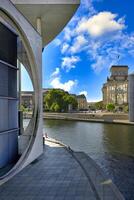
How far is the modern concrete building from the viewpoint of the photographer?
9.62m

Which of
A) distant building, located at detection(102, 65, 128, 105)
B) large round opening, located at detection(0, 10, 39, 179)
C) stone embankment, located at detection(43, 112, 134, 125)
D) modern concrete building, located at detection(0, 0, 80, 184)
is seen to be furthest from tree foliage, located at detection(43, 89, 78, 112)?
large round opening, located at detection(0, 10, 39, 179)

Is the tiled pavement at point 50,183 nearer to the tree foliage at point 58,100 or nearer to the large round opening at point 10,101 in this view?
the large round opening at point 10,101

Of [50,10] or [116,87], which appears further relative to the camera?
[116,87]

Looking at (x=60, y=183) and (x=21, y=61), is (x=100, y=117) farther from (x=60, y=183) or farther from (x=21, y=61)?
(x=60, y=183)

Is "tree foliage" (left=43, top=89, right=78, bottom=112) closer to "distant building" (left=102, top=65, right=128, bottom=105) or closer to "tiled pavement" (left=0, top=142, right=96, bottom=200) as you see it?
"distant building" (left=102, top=65, right=128, bottom=105)

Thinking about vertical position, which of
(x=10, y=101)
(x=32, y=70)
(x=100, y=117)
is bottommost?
(x=100, y=117)

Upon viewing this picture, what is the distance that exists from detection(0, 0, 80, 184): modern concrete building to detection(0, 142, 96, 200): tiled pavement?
0.54m

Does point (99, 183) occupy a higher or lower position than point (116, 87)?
lower

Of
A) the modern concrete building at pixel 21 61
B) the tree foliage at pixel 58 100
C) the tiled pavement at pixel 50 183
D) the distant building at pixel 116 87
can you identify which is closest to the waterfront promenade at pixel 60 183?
the tiled pavement at pixel 50 183

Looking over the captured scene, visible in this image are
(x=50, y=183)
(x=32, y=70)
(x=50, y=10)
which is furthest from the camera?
(x=50, y=10)

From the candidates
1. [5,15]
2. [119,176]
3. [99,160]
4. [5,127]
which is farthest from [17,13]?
[99,160]

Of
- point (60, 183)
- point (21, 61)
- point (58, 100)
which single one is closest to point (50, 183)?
point (60, 183)

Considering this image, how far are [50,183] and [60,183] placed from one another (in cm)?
33

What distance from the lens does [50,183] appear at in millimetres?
8812
